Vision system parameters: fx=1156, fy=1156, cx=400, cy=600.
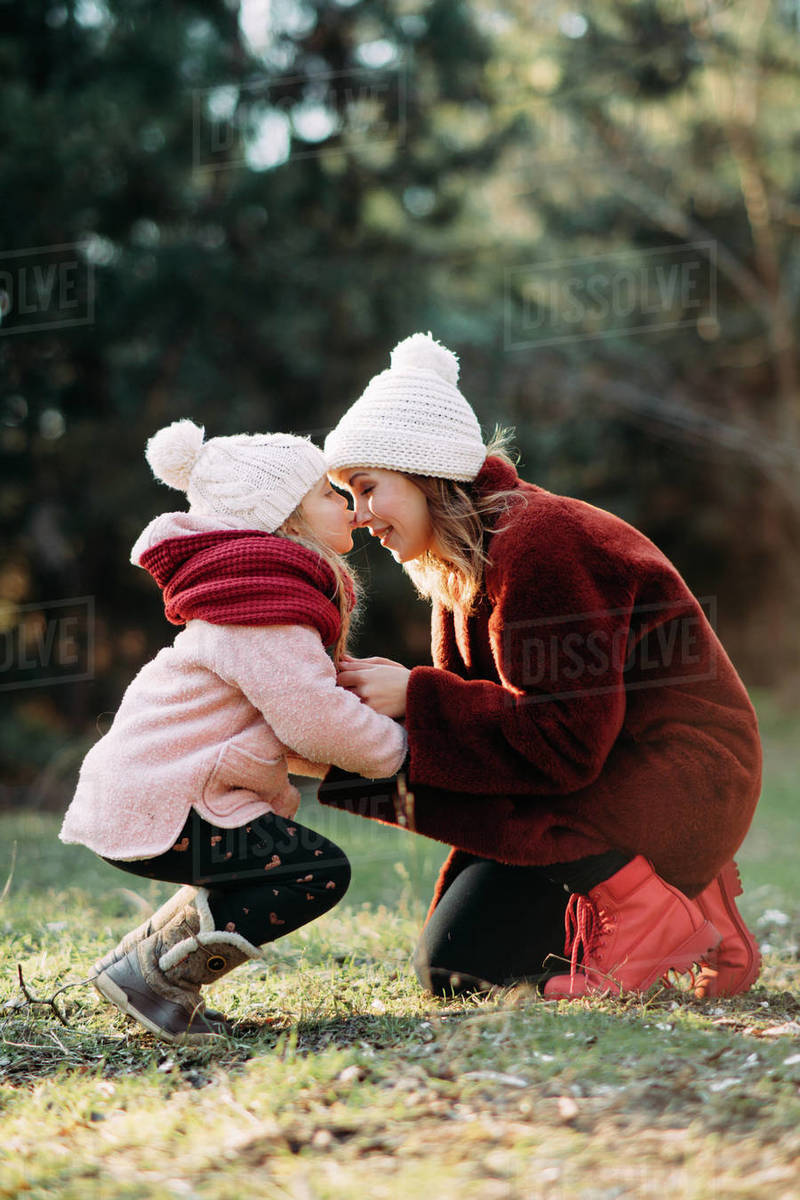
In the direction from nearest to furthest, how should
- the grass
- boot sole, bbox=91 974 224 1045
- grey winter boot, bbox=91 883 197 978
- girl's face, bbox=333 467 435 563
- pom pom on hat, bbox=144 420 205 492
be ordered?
the grass, boot sole, bbox=91 974 224 1045, grey winter boot, bbox=91 883 197 978, pom pom on hat, bbox=144 420 205 492, girl's face, bbox=333 467 435 563

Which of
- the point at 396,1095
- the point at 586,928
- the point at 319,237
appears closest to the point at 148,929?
the point at 396,1095

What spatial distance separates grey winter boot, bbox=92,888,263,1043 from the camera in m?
2.53

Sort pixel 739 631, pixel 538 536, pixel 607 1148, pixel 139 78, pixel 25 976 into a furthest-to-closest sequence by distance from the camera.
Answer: pixel 739 631, pixel 139 78, pixel 25 976, pixel 538 536, pixel 607 1148

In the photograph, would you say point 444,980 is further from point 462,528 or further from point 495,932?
point 462,528

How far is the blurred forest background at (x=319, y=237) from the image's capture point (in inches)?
335

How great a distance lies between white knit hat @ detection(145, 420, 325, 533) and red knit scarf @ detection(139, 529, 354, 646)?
0.07m

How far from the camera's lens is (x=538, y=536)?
2.72 metres

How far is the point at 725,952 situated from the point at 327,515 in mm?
1494

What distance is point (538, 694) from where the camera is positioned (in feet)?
8.75

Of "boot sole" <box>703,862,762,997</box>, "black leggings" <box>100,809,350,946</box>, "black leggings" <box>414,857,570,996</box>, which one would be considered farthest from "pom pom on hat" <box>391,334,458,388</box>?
"boot sole" <box>703,862,762,997</box>

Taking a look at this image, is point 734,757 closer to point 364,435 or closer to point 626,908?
point 626,908

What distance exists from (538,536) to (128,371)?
6.88 metres

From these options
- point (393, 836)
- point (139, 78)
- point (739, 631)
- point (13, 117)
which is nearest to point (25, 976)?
point (393, 836)

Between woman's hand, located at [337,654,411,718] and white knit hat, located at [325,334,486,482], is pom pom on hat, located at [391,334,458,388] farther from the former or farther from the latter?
woman's hand, located at [337,654,411,718]
